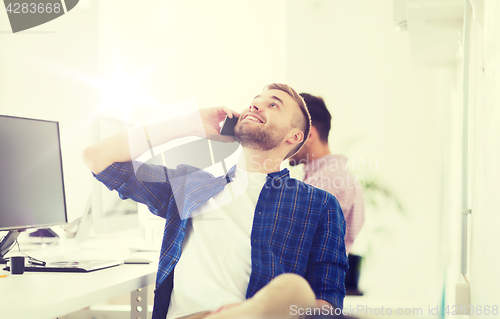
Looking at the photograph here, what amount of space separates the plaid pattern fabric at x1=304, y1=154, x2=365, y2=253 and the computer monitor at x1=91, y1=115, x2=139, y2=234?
2.82 ft

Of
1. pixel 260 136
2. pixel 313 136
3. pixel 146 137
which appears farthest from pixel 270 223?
pixel 313 136

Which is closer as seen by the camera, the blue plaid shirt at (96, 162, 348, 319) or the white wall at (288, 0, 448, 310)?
the blue plaid shirt at (96, 162, 348, 319)

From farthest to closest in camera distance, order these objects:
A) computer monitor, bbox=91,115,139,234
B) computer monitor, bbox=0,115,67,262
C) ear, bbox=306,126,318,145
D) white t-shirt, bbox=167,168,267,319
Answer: ear, bbox=306,126,318,145, computer monitor, bbox=91,115,139,234, computer monitor, bbox=0,115,67,262, white t-shirt, bbox=167,168,267,319

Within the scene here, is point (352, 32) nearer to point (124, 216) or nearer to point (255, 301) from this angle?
point (124, 216)

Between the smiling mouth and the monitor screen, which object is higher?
the smiling mouth

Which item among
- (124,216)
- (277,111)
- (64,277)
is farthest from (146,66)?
(64,277)

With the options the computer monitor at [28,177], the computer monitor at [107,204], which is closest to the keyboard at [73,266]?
the computer monitor at [28,177]

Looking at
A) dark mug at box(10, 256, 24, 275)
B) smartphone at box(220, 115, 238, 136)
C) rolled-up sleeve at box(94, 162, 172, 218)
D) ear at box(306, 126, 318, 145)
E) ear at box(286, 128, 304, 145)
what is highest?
smartphone at box(220, 115, 238, 136)

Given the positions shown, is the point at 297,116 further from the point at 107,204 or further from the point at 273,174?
the point at 107,204

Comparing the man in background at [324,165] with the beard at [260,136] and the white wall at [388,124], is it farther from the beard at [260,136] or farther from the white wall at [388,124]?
the beard at [260,136]

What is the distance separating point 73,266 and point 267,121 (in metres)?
0.60

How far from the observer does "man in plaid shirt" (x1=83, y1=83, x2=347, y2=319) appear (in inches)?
35.4

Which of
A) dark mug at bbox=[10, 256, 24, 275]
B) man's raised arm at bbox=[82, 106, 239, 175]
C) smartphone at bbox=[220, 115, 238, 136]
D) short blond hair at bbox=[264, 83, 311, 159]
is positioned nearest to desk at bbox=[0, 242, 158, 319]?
dark mug at bbox=[10, 256, 24, 275]

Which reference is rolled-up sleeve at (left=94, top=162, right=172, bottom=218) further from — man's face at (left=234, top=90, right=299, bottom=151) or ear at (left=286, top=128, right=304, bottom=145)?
ear at (left=286, top=128, right=304, bottom=145)
